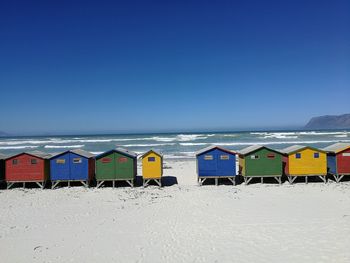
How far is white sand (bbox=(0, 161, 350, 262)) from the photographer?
8164 millimetres

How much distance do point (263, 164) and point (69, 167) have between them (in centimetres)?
1234

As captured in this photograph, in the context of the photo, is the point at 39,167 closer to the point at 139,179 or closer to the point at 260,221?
the point at 139,179

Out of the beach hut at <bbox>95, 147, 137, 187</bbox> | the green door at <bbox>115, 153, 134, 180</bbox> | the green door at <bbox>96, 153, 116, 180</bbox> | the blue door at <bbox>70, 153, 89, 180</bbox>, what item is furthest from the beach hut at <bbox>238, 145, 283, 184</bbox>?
the blue door at <bbox>70, 153, 89, 180</bbox>

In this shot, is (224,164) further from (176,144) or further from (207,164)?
(176,144)

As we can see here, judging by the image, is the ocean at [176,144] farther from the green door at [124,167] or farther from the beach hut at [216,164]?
the green door at [124,167]

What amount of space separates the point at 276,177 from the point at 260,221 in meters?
8.45

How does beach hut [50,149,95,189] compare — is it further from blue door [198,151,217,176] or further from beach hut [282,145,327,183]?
beach hut [282,145,327,183]

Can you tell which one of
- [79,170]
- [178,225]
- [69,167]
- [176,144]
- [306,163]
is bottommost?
[178,225]

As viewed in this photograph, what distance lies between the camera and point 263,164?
1836 centimetres

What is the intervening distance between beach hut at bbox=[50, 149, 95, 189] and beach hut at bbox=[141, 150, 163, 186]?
11.8 ft

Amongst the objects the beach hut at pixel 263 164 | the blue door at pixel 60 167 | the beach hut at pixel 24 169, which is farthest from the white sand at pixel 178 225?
the beach hut at pixel 263 164

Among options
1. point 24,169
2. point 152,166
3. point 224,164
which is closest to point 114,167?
point 152,166

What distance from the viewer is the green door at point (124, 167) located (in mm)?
18062

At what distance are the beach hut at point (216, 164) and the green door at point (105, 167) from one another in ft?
17.9
